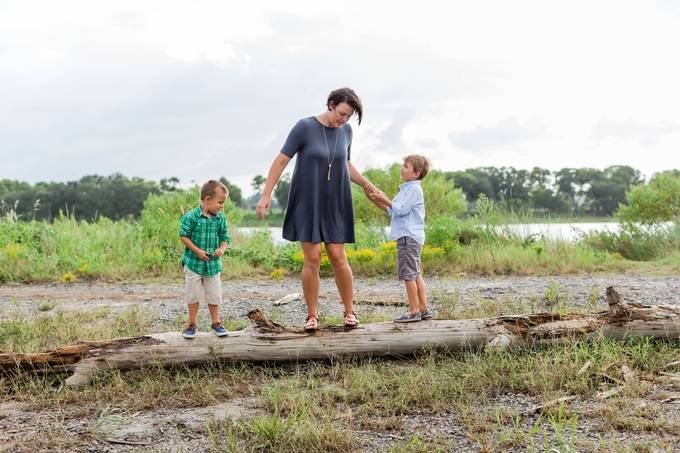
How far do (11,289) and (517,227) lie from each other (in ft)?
35.7

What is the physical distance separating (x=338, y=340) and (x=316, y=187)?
1.30 m

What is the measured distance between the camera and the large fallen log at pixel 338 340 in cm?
465

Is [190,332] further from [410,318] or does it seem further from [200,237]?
[410,318]

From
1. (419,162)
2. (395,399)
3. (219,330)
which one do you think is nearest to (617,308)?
(419,162)

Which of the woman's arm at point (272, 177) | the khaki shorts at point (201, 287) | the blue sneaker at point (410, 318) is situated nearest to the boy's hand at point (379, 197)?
the woman's arm at point (272, 177)

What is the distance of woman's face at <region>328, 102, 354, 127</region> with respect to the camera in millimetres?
4547

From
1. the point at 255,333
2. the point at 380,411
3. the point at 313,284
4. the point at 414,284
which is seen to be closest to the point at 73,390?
the point at 255,333

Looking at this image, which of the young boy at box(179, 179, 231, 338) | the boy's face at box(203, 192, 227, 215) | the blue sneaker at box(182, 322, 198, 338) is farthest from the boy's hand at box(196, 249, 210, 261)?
the blue sneaker at box(182, 322, 198, 338)

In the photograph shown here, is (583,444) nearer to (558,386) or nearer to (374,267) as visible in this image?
(558,386)

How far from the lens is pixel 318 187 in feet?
15.4

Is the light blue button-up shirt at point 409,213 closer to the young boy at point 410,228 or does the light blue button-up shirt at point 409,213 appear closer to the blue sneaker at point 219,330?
the young boy at point 410,228

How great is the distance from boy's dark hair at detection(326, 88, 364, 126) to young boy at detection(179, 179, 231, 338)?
115cm

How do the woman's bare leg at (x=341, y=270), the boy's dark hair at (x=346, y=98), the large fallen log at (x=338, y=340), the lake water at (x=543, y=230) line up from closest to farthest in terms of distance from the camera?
the boy's dark hair at (x=346, y=98) → the large fallen log at (x=338, y=340) → the woman's bare leg at (x=341, y=270) → the lake water at (x=543, y=230)

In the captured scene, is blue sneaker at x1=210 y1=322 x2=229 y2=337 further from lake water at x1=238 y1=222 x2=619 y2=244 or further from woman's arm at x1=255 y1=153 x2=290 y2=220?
lake water at x1=238 y1=222 x2=619 y2=244
